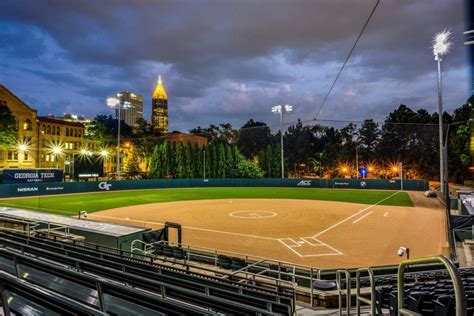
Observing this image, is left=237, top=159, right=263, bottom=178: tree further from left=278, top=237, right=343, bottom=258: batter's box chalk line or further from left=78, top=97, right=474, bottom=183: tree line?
left=278, top=237, right=343, bottom=258: batter's box chalk line

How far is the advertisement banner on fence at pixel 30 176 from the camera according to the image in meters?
40.8

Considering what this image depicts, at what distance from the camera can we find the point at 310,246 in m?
20.1

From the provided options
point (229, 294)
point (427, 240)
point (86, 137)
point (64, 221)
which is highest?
point (86, 137)

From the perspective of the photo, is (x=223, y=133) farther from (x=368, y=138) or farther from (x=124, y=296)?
(x=124, y=296)

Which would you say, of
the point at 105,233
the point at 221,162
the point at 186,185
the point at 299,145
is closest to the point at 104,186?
the point at 186,185

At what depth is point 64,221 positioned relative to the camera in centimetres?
1730

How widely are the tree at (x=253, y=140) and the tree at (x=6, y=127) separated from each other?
62.3m

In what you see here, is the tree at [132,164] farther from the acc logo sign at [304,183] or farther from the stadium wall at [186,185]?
the acc logo sign at [304,183]

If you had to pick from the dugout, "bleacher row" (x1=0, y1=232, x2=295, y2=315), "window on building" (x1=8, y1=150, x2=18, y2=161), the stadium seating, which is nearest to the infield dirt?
the dugout

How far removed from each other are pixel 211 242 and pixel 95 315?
19.2 metres

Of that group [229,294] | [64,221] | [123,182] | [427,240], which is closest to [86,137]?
[123,182]

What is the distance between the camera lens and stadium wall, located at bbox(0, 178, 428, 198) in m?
45.1

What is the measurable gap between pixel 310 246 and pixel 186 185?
4643 centimetres

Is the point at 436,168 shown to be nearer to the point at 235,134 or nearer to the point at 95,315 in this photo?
the point at 235,134
